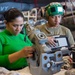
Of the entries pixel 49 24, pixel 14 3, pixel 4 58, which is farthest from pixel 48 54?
pixel 14 3

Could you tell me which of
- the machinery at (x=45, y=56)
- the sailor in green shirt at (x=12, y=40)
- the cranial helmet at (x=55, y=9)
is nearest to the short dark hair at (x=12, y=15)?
the sailor in green shirt at (x=12, y=40)

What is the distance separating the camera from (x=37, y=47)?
78 cm

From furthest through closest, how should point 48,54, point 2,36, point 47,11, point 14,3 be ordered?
point 14,3
point 47,11
point 2,36
point 48,54

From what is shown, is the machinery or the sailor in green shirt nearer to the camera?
the machinery

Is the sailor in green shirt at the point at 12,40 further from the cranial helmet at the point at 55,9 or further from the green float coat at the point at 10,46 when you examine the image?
the cranial helmet at the point at 55,9

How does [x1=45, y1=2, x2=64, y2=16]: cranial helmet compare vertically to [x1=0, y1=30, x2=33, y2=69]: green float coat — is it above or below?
above

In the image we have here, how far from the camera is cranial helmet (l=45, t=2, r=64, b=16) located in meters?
1.27

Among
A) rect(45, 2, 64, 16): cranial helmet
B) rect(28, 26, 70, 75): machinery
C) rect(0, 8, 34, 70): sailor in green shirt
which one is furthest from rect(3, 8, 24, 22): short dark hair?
rect(28, 26, 70, 75): machinery

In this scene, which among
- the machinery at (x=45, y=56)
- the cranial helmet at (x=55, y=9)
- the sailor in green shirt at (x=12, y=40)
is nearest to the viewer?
the machinery at (x=45, y=56)

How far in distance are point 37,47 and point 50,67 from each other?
9 cm

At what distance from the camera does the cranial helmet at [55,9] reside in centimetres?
127

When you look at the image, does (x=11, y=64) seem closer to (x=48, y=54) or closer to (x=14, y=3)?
(x=48, y=54)

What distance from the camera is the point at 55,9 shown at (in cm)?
129

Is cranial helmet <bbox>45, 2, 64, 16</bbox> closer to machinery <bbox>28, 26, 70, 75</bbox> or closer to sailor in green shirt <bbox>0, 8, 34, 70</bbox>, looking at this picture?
sailor in green shirt <bbox>0, 8, 34, 70</bbox>
